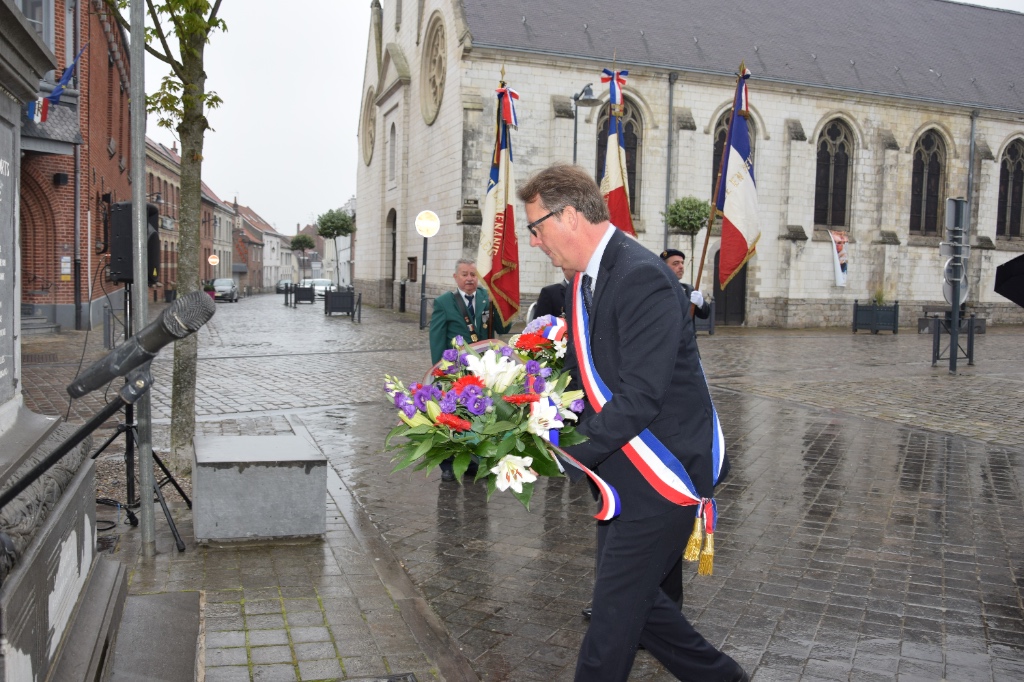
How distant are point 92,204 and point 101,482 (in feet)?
64.0

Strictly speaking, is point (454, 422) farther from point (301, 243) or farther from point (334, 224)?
point (301, 243)

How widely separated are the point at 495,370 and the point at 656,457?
60 cm

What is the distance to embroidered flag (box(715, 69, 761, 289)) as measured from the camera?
8938mm

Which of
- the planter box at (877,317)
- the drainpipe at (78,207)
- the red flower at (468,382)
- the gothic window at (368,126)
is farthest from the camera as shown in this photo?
the gothic window at (368,126)

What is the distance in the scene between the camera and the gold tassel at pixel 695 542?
297 cm

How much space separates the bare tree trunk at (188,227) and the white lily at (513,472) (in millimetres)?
5164

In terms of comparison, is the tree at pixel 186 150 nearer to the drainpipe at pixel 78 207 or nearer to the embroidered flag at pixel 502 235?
the embroidered flag at pixel 502 235

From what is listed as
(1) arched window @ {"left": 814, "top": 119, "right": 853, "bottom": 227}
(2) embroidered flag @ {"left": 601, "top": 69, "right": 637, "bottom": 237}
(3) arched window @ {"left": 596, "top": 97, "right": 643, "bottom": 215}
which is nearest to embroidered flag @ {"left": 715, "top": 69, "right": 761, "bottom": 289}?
(2) embroidered flag @ {"left": 601, "top": 69, "right": 637, "bottom": 237}

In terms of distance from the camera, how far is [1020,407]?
450 inches

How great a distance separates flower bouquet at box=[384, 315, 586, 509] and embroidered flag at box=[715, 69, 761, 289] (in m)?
6.50

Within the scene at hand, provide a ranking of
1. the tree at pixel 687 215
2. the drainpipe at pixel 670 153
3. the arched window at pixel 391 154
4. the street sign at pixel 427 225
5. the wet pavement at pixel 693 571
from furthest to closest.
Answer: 1. the arched window at pixel 391 154
2. the drainpipe at pixel 670 153
3. the tree at pixel 687 215
4. the street sign at pixel 427 225
5. the wet pavement at pixel 693 571

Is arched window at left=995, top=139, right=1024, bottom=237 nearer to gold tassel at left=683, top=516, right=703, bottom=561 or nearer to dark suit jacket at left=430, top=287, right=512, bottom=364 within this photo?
dark suit jacket at left=430, top=287, right=512, bottom=364

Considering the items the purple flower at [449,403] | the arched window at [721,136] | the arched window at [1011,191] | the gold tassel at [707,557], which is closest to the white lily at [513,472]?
the purple flower at [449,403]

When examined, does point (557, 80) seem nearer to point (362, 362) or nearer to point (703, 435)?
point (362, 362)
